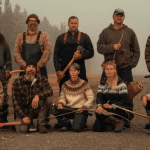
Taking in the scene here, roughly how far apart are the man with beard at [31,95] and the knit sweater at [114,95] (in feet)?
3.39

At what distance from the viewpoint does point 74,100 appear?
5707 millimetres

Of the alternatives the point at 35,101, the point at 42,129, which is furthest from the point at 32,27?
the point at 42,129

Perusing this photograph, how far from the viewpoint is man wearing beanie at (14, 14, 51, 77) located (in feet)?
20.1

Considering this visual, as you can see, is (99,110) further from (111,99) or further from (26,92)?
(26,92)

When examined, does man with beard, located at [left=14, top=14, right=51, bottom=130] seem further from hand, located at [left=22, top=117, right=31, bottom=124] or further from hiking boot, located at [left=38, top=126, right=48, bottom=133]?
hiking boot, located at [left=38, top=126, right=48, bottom=133]

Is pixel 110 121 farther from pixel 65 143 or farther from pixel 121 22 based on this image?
pixel 121 22

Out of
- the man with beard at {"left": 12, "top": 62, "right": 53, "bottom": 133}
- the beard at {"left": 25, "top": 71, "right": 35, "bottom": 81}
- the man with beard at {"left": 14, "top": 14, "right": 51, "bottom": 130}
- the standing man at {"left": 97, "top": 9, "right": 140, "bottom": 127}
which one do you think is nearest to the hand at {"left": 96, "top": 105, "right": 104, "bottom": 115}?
→ the standing man at {"left": 97, "top": 9, "right": 140, "bottom": 127}

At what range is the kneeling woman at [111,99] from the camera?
17.8 ft

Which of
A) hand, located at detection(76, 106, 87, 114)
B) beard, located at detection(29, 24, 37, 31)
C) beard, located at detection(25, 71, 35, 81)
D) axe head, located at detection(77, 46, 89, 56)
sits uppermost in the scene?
beard, located at detection(29, 24, 37, 31)

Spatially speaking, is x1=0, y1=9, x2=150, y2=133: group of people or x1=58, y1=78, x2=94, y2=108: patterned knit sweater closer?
x1=0, y1=9, x2=150, y2=133: group of people

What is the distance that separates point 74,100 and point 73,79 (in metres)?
0.43

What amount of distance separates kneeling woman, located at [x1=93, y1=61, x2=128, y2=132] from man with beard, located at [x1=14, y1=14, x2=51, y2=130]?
1449 millimetres

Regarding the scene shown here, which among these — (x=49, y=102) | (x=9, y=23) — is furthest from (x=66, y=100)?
(x=9, y=23)

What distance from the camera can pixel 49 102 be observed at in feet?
18.5
